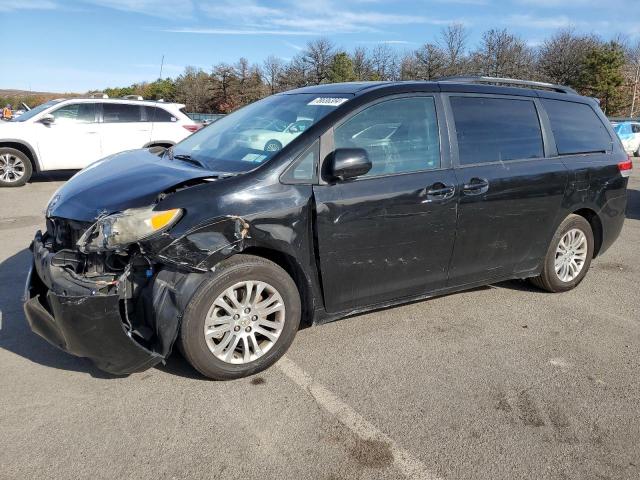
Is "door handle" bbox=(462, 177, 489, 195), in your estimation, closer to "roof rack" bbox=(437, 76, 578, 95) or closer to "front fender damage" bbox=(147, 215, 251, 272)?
"roof rack" bbox=(437, 76, 578, 95)

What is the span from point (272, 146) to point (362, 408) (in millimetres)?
1746

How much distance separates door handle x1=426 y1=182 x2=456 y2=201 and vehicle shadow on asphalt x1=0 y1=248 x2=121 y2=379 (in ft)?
7.86

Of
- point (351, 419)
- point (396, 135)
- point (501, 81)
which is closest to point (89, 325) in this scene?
point (351, 419)

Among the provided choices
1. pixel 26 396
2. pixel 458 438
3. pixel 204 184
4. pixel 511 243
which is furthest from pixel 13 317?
pixel 511 243

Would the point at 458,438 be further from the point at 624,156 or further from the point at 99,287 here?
the point at 624,156

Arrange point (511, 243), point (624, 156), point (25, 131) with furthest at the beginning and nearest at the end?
point (25, 131), point (624, 156), point (511, 243)

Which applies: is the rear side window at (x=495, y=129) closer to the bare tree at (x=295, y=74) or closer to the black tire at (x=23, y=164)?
the black tire at (x=23, y=164)

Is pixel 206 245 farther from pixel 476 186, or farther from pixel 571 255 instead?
pixel 571 255

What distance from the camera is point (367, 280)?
11.9ft

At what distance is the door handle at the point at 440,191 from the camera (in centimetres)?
375

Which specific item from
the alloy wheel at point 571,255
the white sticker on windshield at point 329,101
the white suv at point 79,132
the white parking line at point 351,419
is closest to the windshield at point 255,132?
the white sticker on windshield at point 329,101

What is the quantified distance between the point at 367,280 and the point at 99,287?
169 cm

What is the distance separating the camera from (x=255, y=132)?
3.97 m

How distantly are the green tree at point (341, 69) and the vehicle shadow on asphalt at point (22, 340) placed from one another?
48902mm
